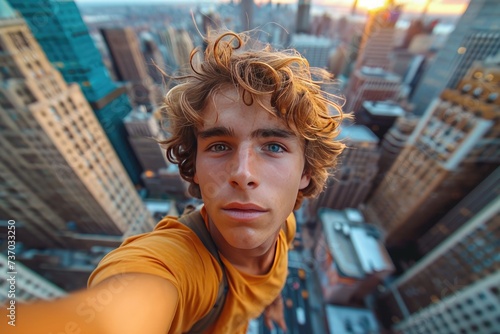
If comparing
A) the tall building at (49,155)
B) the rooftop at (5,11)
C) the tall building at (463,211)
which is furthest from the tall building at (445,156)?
the tall building at (49,155)

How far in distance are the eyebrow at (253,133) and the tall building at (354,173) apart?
57.3ft

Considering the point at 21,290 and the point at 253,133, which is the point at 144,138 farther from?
the point at 253,133

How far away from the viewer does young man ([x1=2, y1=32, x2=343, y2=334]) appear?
3.91 ft

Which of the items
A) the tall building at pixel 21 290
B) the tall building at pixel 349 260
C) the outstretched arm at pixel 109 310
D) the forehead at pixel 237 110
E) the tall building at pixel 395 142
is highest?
the forehead at pixel 237 110

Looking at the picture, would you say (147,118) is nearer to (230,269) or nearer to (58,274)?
(58,274)

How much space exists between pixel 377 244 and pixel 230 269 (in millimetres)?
18354

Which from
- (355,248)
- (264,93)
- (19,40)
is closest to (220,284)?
(264,93)

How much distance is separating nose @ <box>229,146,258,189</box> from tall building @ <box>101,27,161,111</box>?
34.3 meters

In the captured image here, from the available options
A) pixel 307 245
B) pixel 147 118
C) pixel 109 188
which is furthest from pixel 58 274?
pixel 307 245

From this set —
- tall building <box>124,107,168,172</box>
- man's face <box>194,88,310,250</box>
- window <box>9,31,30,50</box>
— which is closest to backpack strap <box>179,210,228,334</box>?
man's face <box>194,88,310,250</box>

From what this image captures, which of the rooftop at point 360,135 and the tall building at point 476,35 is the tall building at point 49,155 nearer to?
the rooftop at point 360,135

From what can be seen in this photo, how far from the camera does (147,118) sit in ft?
68.4

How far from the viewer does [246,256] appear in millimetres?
2129

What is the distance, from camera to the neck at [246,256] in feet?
6.68
